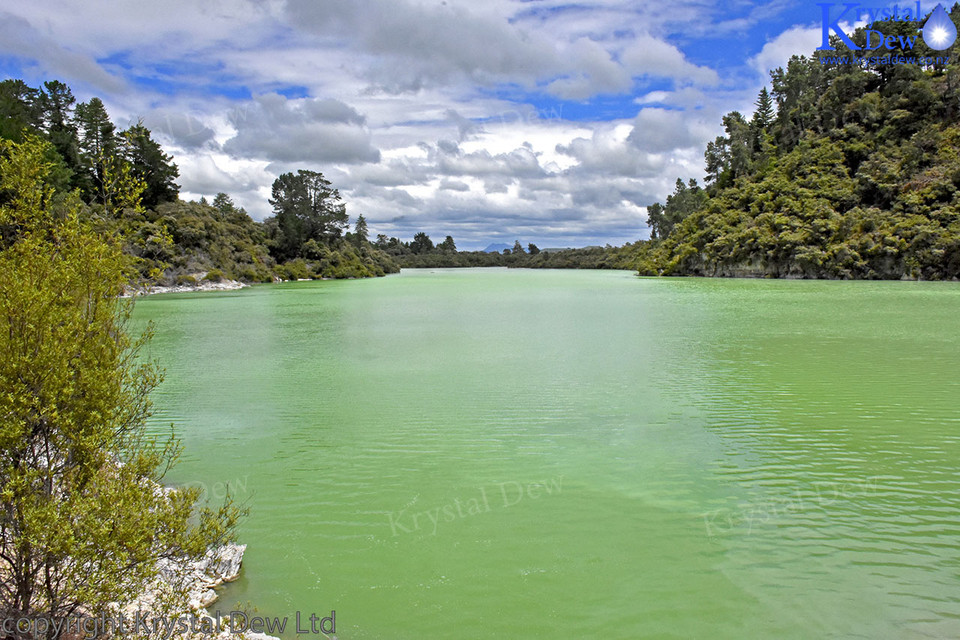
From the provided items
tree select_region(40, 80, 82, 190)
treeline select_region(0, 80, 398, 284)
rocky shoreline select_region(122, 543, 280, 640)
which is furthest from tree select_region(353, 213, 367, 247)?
rocky shoreline select_region(122, 543, 280, 640)

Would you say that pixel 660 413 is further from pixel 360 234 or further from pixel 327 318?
pixel 360 234

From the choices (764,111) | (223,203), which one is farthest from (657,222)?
(223,203)

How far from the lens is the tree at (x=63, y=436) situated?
3953 mm

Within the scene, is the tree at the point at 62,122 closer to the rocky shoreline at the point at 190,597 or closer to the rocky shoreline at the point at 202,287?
the rocky shoreline at the point at 202,287

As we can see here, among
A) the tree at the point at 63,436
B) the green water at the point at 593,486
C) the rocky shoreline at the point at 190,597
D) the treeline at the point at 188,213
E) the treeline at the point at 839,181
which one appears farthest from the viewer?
the treeline at the point at 839,181

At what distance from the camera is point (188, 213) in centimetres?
7381

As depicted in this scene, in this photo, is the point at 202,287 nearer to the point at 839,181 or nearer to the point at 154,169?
the point at 154,169

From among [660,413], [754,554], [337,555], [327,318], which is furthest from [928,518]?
[327,318]

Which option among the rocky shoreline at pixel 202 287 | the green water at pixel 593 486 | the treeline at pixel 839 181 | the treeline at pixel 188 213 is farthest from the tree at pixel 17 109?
the treeline at pixel 839 181

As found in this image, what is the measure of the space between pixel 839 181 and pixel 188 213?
8757 centimetres

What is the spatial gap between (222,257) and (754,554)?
263 feet

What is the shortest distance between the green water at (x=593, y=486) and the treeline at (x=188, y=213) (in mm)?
25023

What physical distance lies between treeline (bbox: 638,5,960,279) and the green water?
58.5m

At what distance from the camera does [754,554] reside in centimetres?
647
